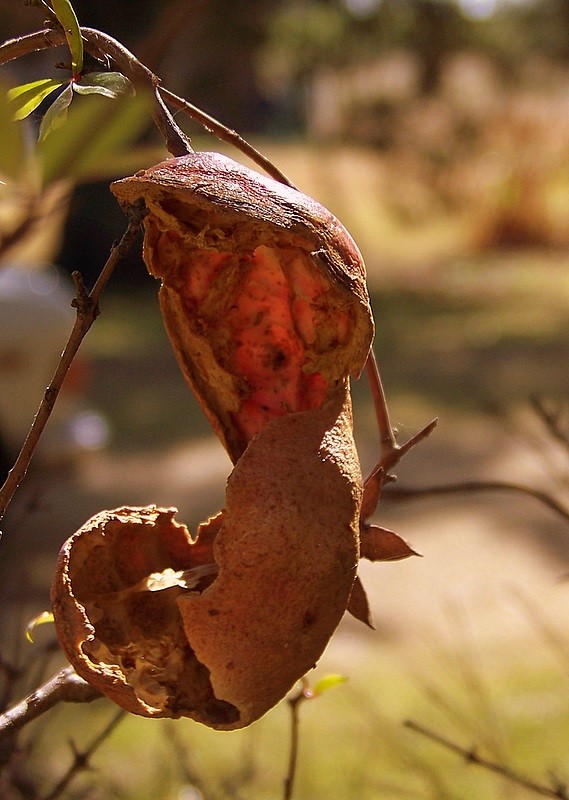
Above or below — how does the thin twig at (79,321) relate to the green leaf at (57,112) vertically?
below

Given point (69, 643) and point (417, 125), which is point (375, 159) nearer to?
point (417, 125)

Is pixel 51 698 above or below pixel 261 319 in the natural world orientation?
below

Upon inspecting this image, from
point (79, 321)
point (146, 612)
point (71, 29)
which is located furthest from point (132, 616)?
point (71, 29)

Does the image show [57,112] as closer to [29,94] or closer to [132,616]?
[29,94]

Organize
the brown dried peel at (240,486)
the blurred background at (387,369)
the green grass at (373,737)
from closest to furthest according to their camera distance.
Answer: the brown dried peel at (240,486) < the blurred background at (387,369) < the green grass at (373,737)

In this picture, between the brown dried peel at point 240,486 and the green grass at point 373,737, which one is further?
the green grass at point 373,737

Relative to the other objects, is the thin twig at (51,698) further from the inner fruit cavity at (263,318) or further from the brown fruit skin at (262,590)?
the inner fruit cavity at (263,318)

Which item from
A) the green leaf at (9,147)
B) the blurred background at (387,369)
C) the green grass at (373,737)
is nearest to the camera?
the green leaf at (9,147)

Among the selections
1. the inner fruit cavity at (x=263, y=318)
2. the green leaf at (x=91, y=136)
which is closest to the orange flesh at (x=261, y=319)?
the inner fruit cavity at (x=263, y=318)
